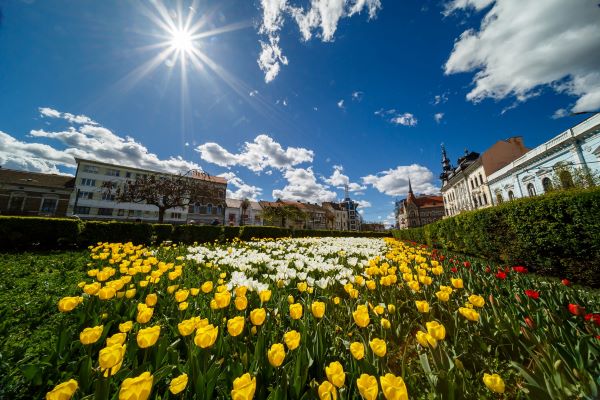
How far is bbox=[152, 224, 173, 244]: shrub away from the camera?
13.3 m

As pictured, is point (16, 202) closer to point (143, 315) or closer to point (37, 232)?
point (37, 232)

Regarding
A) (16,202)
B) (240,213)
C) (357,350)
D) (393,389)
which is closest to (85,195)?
(16,202)

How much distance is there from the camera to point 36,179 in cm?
4284

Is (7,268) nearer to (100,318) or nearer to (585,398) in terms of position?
(100,318)

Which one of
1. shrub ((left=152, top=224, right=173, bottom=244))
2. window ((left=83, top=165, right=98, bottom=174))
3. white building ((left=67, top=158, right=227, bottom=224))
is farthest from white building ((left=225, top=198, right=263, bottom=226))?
shrub ((left=152, top=224, right=173, bottom=244))

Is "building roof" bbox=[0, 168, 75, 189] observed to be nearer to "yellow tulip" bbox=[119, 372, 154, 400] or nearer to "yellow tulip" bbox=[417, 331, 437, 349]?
"yellow tulip" bbox=[119, 372, 154, 400]

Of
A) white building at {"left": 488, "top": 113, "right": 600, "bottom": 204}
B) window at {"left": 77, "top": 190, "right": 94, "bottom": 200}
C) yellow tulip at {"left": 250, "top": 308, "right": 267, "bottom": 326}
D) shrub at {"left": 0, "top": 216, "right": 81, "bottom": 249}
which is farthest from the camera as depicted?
window at {"left": 77, "top": 190, "right": 94, "bottom": 200}

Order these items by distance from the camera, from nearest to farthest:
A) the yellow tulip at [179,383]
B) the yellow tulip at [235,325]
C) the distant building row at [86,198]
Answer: the yellow tulip at [179,383]
the yellow tulip at [235,325]
the distant building row at [86,198]

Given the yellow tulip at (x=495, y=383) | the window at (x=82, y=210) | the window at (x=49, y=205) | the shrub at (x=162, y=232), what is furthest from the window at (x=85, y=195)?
the yellow tulip at (x=495, y=383)

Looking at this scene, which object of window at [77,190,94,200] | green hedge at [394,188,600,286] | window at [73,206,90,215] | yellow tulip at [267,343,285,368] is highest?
window at [77,190,94,200]

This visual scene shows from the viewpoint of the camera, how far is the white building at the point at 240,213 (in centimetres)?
6047

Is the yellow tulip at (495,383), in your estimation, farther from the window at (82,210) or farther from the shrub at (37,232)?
the window at (82,210)

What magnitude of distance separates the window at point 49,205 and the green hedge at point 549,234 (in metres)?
61.3

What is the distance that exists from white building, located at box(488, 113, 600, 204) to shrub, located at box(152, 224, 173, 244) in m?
32.2
